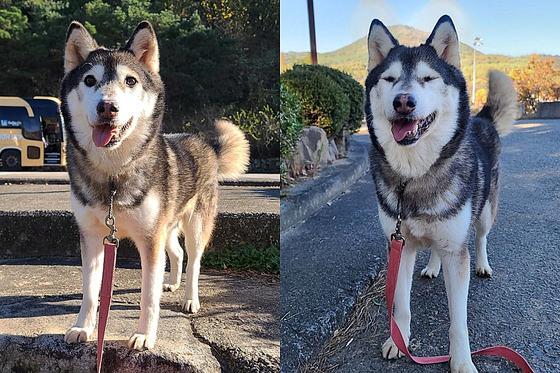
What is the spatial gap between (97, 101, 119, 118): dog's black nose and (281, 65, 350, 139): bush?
3646mm

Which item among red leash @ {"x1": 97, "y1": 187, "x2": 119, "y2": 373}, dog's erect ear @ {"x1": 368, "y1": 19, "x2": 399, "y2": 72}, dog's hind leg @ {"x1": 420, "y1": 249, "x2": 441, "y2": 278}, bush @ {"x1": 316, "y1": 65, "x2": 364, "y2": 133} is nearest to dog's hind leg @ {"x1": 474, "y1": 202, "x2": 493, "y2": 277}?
dog's hind leg @ {"x1": 420, "y1": 249, "x2": 441, "y2": 278}

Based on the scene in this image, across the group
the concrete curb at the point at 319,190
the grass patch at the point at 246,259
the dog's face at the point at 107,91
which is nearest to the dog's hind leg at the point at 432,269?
the grass patch at the point at 246,259

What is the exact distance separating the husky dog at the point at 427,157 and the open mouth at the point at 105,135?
1.18m

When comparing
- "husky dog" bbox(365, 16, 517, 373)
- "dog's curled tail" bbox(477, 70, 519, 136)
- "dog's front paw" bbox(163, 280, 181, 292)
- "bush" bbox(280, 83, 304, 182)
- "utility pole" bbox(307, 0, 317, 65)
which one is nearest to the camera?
"husky dog" bbox(365, 16, 517, 373)

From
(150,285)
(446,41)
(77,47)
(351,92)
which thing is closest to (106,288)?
(150,285)

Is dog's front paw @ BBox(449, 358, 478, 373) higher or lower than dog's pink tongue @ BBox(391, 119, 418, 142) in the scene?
lower

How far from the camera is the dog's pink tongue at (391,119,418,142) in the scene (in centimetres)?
190

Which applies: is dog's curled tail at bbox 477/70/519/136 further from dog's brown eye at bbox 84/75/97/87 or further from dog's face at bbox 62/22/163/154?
dog's brown eye at bbox 84/75/97/87

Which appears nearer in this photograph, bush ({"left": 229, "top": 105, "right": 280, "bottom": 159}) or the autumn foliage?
the autumn foliage

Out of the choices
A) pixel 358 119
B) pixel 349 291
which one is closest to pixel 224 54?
pixel 358 119

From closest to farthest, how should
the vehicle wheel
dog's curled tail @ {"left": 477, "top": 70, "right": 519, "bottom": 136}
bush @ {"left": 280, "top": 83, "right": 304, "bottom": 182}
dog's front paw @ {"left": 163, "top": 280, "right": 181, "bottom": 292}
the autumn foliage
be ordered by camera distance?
dog's curled tail @ {"left": 477, "top": 70, "right": 519, "bottom": 136} → dog's front paw @ {"left": 163, "top": 280, "right": 181, "bottom": 292} → the autumn foliage → bush @ {"left": 280, "top": 83, "right": 304, "bottom": 182} → the vehicle wheel

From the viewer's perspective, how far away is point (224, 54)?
16203mm

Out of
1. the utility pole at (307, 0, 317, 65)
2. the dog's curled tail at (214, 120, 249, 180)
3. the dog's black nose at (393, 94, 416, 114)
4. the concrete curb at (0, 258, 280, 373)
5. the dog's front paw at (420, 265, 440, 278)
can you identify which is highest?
the utility pole at (307, 0, 317, 65)

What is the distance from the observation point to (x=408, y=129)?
1896 mm
